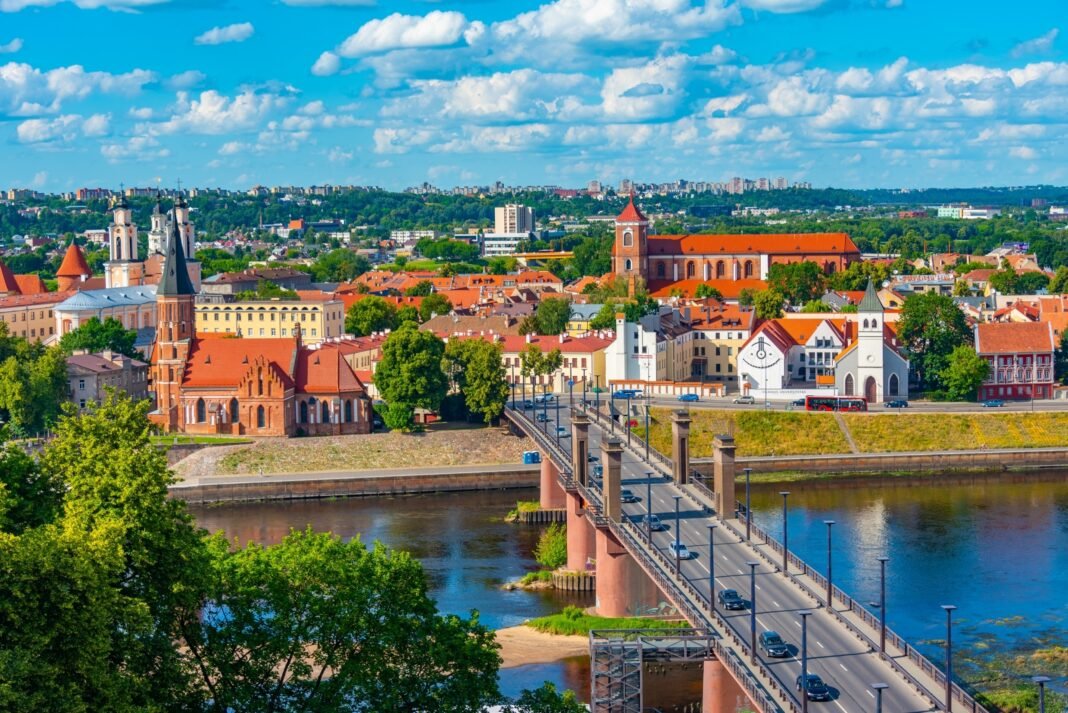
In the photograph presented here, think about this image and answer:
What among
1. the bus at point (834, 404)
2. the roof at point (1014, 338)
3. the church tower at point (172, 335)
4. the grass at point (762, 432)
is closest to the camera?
the grass at point (762, 432)

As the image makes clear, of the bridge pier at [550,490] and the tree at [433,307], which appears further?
the tree at [433,307]

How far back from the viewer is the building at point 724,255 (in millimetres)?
127688

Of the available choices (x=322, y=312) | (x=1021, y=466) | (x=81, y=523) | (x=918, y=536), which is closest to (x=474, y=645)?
(x=81, y=523)

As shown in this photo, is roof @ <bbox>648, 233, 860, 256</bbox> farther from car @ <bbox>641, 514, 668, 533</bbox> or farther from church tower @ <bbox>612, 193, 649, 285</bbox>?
car @ <bbox>641, 514, 668, 533</bbox>

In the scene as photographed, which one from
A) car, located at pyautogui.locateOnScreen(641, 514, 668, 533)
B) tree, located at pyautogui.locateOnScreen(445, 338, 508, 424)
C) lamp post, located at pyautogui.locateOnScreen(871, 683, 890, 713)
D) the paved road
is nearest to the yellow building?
tree, located at pyautogui.locateOnScreen(445, 338, 508, 424)

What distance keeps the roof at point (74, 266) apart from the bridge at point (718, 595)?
73.3 m

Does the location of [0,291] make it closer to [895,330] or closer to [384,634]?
[895,330]

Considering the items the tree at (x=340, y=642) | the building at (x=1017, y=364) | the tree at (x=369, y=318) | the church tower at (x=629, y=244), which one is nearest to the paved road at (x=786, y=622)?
the tree at (x=340, y=642)

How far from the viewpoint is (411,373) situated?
72375 mm

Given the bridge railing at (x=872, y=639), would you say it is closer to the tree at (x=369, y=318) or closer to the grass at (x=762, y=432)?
the grass at (x=762, y=432)

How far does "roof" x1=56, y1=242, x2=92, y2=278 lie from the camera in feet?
399

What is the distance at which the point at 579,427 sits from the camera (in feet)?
163

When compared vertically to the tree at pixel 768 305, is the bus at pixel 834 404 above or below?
below

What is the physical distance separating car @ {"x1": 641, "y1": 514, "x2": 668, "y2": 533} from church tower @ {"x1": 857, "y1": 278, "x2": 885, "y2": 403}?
35.3 m
